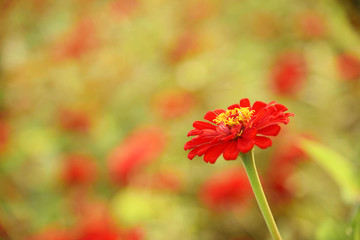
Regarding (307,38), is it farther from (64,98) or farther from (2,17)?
(2,17)

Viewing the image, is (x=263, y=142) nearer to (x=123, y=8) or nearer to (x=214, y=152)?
(x=214, y=152)

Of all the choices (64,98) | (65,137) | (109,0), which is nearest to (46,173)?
(65,137)

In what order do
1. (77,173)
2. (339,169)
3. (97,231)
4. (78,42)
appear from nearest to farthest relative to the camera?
(339,169) < (97,231) < (77,173) < (78,42)

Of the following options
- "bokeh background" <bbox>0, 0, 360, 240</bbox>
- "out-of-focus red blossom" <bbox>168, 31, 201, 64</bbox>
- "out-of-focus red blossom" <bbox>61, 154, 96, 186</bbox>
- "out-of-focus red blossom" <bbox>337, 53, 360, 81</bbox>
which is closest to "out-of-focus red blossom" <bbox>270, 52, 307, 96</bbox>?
"bokeh background" <bbox>0, 0, 360, 240</bbox>

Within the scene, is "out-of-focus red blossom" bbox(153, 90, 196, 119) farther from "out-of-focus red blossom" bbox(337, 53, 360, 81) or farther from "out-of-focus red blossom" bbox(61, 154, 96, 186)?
"out-of-focus red blossom" bbox(337, 53, 360, 81)

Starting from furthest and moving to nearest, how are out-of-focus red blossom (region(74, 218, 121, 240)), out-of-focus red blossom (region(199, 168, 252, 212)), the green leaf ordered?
out-of-focus red blossom (region(199, 168, 252, 212)) → out-of-focus red blossom (region(74, 218, 121, 240)) → the green leaf

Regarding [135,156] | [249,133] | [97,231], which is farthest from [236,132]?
[135,156]
